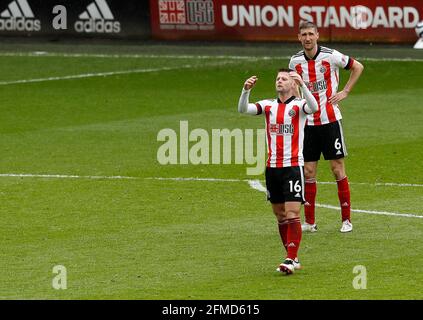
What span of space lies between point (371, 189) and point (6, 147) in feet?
22.4

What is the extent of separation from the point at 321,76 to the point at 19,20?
77.0ft

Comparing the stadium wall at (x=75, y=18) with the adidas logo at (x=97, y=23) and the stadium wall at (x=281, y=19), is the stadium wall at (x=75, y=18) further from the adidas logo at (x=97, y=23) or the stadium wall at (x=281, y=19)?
the stadium wall at (x=281, y=19)

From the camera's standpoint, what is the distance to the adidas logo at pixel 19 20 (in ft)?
126

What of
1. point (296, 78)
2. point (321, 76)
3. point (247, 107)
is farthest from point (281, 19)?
point (296, 78)

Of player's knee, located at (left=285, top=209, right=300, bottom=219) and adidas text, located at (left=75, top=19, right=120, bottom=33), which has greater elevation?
adidas text, located at (left=75, top=19, right=120, bottom=33)

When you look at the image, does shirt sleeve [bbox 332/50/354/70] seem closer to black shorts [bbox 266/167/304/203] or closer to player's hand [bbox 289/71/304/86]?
player's hand [bbox 289/71/304/86]

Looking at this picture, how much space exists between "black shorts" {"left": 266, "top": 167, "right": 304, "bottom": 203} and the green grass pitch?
703mm

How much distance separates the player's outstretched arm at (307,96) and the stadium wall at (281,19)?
2046 centimetres

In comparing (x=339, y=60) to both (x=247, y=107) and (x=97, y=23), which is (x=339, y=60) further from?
(x=97, y=23)

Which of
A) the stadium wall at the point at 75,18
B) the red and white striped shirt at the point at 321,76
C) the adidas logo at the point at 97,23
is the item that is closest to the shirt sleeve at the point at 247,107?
the red and white striped shirt at the point at 321,76

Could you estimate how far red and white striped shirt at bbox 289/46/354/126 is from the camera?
53.2 feet

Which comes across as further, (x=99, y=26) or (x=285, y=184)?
(x=99, y=26)

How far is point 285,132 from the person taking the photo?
46.9ft

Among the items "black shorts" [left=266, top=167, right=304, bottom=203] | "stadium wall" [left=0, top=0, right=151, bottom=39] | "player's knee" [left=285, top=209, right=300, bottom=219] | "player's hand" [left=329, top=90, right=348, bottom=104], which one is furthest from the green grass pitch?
"stadium wall" [left=0, top=0, right=151, bottom=39]
